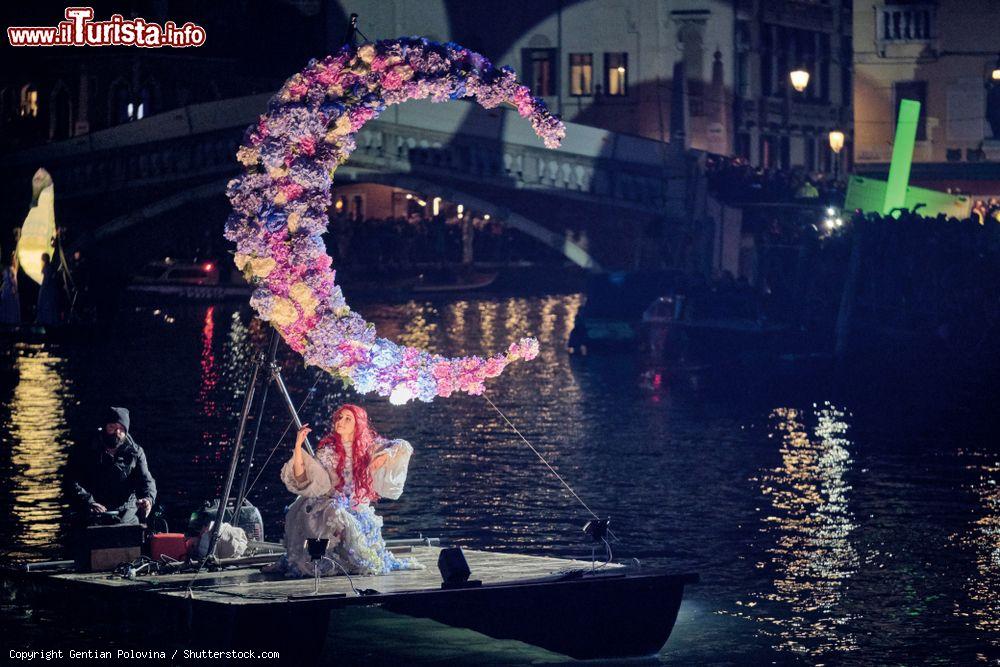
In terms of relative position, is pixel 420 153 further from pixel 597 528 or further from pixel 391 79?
pixel 597 528

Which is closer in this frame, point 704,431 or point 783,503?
point 783,503

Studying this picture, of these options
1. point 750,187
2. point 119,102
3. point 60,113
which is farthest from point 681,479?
point 60,113

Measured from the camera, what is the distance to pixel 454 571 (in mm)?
16344

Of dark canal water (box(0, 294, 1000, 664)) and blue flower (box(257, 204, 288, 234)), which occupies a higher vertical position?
blue flower (box(257, 204, 288, 234))

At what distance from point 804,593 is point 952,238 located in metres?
23.7

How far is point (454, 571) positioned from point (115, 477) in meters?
3.42

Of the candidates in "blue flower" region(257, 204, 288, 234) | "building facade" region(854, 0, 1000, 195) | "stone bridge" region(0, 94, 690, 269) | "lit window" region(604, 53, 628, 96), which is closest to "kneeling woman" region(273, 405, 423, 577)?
"blue flower" region(257, 204, 288, 234)

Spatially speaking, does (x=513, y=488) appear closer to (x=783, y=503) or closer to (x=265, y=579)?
(x=783, y=503)

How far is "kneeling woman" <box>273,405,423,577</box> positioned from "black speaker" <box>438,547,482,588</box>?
936 millimetres

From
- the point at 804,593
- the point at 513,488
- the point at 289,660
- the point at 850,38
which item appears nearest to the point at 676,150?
the point at 850,38

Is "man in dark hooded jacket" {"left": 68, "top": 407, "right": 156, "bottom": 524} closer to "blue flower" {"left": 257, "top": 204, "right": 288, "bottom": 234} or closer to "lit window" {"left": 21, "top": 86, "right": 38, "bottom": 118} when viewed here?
"blue flower" {"left": 257, "top": 204, "right": 288, "bottom": 234}

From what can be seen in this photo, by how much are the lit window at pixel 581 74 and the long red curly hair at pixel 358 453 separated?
48.4 m

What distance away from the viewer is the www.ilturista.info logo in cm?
6575

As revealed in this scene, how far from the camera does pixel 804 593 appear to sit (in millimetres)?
19703
